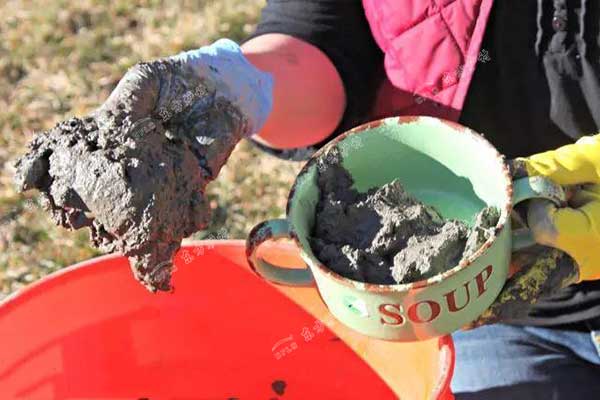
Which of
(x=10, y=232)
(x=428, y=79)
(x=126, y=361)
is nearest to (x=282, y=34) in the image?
(x=428, y=79)

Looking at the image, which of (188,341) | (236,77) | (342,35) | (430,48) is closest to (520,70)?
(430,48)

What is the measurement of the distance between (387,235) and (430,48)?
34 cm

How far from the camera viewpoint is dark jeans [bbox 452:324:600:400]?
1.01 meters

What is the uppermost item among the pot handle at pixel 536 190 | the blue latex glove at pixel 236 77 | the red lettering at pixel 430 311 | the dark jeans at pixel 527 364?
the blue latex glove at pixel 236 77

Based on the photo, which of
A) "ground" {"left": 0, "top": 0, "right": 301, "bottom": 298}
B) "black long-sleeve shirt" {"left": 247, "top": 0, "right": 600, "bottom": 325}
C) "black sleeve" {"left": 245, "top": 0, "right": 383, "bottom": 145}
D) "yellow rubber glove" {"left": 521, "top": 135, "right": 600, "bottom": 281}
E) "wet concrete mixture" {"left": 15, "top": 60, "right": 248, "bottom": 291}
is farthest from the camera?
"ground" {"left": 0, "top": 0, "right": 301, "bottom": 298}

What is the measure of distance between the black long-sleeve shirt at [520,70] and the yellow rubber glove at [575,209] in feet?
0.39

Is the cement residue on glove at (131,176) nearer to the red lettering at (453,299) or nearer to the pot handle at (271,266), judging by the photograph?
the pot handle at (271,266)

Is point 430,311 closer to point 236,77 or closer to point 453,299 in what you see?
point 453,299

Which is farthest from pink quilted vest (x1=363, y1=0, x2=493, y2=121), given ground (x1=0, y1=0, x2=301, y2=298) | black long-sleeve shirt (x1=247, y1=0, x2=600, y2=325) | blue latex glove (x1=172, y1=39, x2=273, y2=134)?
ground (x1=0, y1=0, x2=301, y2=298)

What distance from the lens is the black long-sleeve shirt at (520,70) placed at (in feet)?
3.06

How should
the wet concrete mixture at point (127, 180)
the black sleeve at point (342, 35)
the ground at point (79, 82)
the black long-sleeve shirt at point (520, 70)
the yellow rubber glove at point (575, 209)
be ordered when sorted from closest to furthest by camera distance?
the wet concrete mixture at point (127, 180) < the yellow rubber glove at point (575, 209) < the black long-sleeve shirt at point (520, 70) < the black sleeve at point (342, 35) < the ground at point (79, 82)

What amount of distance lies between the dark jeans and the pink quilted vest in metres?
0.27

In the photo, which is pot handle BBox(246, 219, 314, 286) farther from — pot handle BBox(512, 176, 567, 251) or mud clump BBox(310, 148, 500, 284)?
pot handle BBox(512, 176, 567, 251)

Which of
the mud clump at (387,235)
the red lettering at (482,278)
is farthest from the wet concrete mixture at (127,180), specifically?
the red lettering at (482,278)
